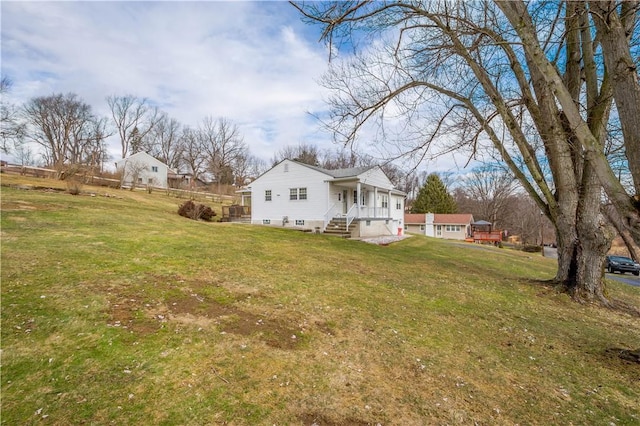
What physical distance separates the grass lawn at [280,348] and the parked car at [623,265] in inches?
795

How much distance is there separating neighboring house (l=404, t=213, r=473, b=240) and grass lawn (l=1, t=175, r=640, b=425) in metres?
35.1

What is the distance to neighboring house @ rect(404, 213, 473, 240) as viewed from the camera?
1554 inches

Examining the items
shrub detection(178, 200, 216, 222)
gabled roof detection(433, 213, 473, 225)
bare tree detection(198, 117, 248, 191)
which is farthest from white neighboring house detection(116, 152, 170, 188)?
gabled roof detection(433, 213, 473, 225)

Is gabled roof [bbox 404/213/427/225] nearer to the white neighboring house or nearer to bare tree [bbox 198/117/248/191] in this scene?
bare tree [bbox 198/117/248/191]

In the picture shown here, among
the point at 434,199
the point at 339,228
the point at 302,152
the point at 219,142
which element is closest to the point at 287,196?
the point at 339,228

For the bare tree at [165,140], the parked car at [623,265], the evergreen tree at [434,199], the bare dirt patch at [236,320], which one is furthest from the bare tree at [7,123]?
the parked car at [623,265]

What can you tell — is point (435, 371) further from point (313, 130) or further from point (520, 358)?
point (313, 130)

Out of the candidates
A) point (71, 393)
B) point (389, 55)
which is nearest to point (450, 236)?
point (389, 55)

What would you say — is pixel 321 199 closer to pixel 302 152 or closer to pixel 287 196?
pixel 287 196

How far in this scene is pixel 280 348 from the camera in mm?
3480

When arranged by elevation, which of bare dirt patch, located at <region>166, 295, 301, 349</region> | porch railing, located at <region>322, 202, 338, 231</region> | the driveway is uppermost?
porch railing, located at <region>322, 202, 338, 231</region>

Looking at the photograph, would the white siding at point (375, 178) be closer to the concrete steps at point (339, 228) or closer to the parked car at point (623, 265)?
the concrete steps at point (339, 228)

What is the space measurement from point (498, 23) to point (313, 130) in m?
5.00

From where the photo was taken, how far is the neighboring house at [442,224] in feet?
129
